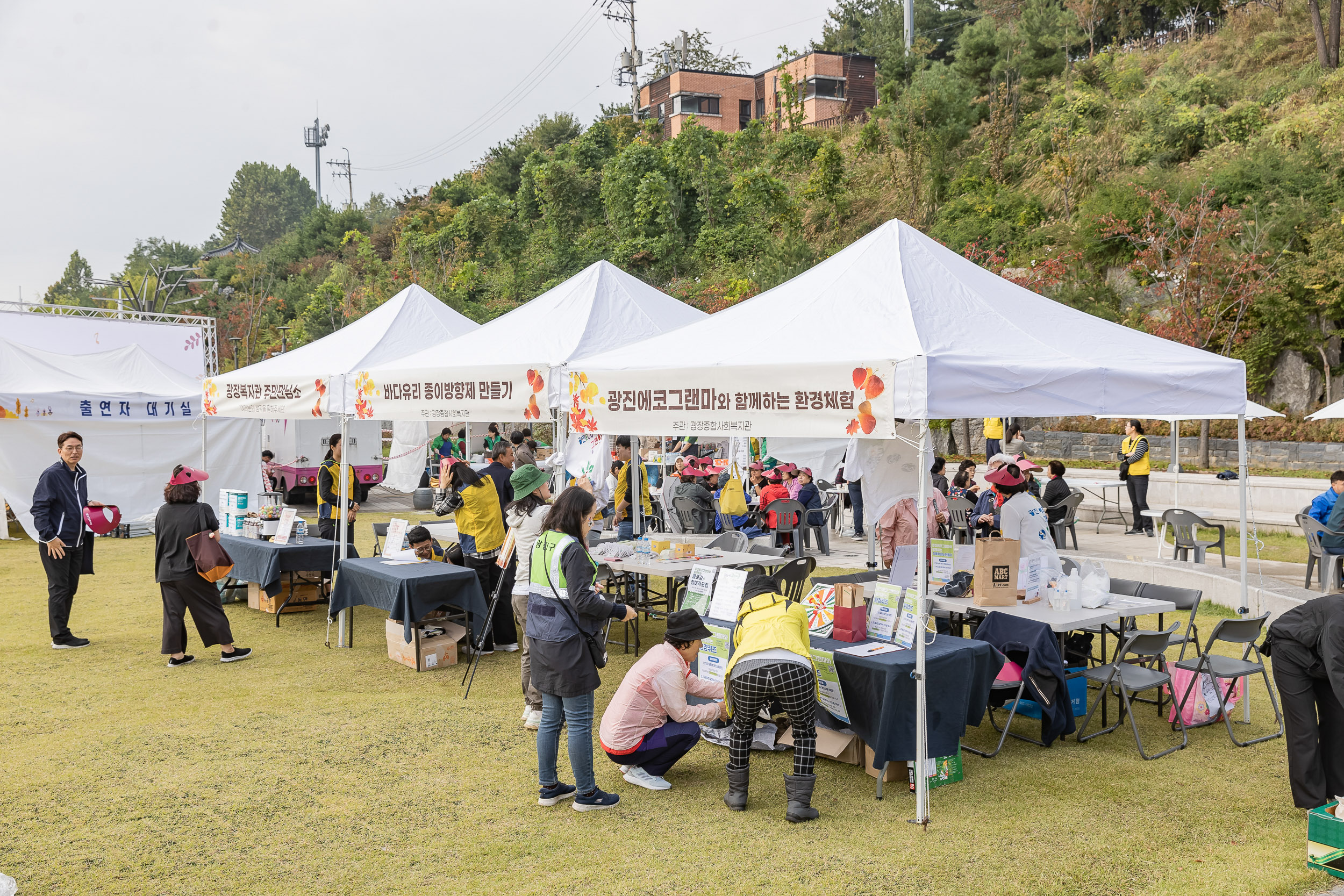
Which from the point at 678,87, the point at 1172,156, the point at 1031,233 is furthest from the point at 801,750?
the point at 678,87

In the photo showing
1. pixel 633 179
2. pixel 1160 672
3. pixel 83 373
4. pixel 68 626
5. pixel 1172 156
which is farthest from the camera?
pixel 633 179

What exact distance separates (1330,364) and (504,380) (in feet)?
65.2

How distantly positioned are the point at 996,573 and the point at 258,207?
104762 mm

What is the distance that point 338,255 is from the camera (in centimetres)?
6109

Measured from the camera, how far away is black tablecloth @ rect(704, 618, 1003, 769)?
4773 mm

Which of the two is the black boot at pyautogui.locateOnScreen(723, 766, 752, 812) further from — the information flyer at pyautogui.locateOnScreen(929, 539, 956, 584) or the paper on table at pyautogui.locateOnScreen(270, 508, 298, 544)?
the paper on table at pyautogui.locateOnScreen(270, 508, 298, 544)

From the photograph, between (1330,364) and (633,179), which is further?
(633,179)

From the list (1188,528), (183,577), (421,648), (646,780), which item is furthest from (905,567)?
(1188,528)

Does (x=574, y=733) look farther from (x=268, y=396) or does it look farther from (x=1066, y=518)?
(x=1066, y=518)

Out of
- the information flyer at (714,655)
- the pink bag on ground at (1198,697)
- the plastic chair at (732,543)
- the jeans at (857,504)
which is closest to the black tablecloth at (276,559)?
the plastic chair at (732,543)

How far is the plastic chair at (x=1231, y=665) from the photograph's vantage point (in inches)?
215

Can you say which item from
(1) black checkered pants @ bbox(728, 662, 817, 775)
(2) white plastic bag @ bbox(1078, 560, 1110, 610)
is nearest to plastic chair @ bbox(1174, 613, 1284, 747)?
(2) white plastic bag @ bbox(1078, 560, 1110, 610)

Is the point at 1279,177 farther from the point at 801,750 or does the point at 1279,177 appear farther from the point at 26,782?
the point at 26,782

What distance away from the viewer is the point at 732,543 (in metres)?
8.57
